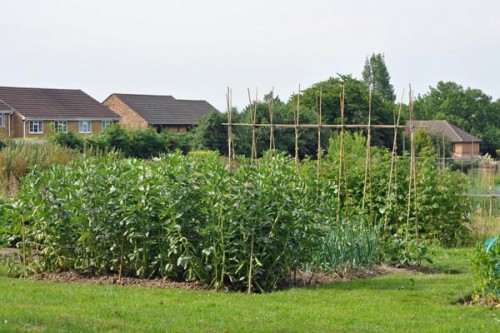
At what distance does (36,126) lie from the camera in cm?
6444

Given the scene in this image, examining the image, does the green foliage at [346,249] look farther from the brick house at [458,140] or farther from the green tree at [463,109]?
the green tree at [463,109]

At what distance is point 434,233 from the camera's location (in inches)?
680

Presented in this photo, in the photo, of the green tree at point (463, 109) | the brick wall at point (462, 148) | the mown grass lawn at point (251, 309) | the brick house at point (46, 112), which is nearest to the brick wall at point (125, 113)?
the brick house at point (46, 112)

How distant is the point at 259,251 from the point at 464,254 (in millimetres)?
5864

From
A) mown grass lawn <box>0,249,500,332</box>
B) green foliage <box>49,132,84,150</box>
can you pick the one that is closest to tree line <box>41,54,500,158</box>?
green foliage <box>49,132,84,150</box>

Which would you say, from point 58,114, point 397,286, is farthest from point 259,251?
point 58,114

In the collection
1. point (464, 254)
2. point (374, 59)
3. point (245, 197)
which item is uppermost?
point (374, 59)

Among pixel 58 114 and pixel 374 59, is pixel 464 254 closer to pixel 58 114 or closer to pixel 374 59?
pixel 58 114

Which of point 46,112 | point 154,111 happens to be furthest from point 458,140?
point 46,112

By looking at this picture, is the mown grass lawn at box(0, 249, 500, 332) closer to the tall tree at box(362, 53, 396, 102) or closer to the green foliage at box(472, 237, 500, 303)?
the green foliage at box(472, 237, 500, 303)

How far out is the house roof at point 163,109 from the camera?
70.8 meters

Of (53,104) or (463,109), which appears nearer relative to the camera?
(53,104)

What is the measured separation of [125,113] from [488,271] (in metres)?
63.0

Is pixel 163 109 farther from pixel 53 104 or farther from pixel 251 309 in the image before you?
pixel 251 309
